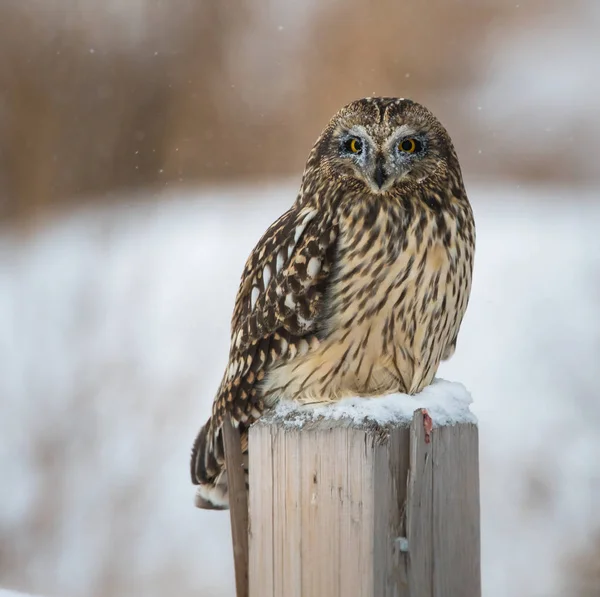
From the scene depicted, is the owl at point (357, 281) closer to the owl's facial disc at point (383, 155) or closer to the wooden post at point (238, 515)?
the owl's facial disc at point (383, 155)

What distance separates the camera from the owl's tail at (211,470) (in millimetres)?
2268

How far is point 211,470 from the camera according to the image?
2285 millimetres

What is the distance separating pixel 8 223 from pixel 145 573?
3.47 metres

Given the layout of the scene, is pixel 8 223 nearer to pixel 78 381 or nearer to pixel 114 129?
pixel 114 129

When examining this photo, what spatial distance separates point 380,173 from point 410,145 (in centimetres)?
11

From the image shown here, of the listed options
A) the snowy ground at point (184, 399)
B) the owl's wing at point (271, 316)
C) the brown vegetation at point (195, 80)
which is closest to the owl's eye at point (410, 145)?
the owl's wing at point (271, 316)

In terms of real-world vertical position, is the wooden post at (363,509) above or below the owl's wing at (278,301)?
below

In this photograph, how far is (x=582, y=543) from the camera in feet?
16.1

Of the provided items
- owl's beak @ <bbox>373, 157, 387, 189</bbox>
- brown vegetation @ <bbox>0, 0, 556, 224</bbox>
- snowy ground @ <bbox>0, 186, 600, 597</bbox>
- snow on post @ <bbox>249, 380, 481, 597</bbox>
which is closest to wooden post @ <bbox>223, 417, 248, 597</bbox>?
snow on post @ <bbox>249, 380, 481, 597</bbox>

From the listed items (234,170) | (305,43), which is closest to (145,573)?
(234,170)

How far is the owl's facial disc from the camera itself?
7.13 ft

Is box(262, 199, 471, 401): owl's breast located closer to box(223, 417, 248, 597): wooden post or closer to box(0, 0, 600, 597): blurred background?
box(223, 417, 248, 597): wooden post

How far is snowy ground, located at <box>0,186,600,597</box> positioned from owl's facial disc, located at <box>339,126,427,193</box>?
10.1ft

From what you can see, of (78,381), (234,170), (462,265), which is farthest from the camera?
(234,170)
